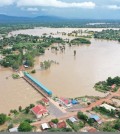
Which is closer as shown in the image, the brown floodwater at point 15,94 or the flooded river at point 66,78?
the brown floodwater at point 15,94

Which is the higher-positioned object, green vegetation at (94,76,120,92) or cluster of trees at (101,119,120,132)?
green vegetation at (94,76,120,92)

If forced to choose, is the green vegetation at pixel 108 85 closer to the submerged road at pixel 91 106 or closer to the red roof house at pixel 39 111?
the submerged road at pixel 91 106

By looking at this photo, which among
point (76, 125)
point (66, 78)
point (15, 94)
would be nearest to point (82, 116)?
point (76, 125)

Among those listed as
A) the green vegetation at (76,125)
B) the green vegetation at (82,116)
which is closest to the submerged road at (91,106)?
the green vegetation at (82,116)

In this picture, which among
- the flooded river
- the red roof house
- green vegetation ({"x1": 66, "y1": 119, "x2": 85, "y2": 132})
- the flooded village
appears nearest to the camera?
green vegetation ({"x1": 66, "y1": 119, "x2": 85, "y2": 132})

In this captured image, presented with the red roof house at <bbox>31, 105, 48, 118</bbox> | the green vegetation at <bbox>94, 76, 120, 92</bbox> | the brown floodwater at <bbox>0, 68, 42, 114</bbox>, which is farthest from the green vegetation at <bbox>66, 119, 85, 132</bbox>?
the green vegetation at <bbox>94, 76, 120, 92</bbox>

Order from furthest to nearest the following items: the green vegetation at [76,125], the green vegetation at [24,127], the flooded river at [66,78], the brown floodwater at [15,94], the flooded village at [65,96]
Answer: the flooded river at [66,78] < the brown floodwater at [15,94] < the flooded village at [65,96] < the green vegetation at [76,125] < the green vegetation at [24,127]

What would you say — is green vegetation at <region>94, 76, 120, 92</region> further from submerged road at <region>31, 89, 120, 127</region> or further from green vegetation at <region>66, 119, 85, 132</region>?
green vegetation at <region>66, 119, 85, 132</region>

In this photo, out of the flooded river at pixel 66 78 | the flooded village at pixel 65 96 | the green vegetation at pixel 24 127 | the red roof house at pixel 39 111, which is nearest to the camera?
the green vegetation at pixel 24 127

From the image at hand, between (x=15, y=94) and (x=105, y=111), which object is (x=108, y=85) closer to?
(x=105, y=111)
